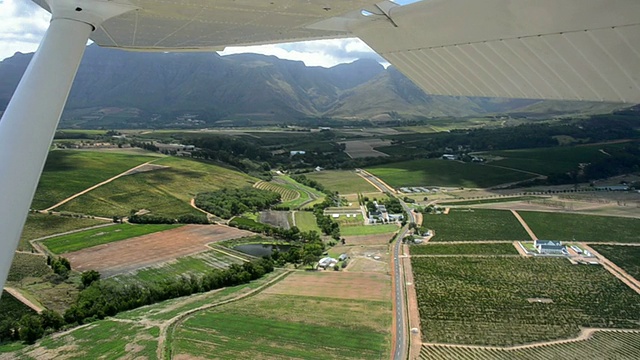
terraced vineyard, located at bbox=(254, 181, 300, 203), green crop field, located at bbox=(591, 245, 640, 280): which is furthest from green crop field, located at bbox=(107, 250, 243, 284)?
green crop field, located at bbox=(591, 245, 640, 280)

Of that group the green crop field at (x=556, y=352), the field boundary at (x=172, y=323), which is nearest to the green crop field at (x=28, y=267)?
the field boundary at (x=172, y=323)

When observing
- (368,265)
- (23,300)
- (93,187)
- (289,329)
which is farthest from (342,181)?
(23,300)

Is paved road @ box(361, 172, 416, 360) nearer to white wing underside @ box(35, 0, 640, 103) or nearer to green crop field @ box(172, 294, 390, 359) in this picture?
green crop field @ box(172, 294, 390, 359)

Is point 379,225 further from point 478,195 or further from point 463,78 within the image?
point 463,78

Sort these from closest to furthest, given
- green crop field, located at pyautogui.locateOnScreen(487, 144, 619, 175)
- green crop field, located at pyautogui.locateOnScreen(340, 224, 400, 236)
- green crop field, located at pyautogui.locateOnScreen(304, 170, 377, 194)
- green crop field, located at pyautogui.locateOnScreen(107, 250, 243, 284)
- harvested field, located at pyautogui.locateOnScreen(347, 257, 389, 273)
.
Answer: green crop field, located at pyautogui.locateOnScreen(107, 250, 243, 284) < harvested field, located at pyautogui.locateOnScreen(347, 257, 389, 273) < green crop field, located at pyautogui.locateOnScreen(340, 224, 400, 236) < green crop field, located at pyautogui.locateOnScreen(304, 170, 377, 194) < green crop field, located at pyautogui.locateOnScreen(487, 144, 619, 175)

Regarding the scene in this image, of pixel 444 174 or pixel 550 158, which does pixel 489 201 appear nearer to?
pixel 444 174

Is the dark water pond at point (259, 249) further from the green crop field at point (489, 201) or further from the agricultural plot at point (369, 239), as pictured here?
the green crop field at point (489, 201)

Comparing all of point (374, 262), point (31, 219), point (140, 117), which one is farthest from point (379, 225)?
point (140, 117)
